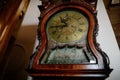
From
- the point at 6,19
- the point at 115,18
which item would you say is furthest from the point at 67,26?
the point at 115,18

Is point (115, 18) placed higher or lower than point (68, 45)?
higher

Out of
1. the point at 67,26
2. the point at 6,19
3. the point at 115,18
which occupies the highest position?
the point at 115,18

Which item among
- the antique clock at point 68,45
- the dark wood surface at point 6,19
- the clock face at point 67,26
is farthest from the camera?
the clock face at point 67,26

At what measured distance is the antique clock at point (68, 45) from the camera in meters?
0.89

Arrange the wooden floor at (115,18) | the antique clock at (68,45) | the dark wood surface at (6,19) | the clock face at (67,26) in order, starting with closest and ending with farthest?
the dark wood surface at (6,19)
the antique clock at (68,45)
the clock face at (67,26)
the wooden floor at (115,18)

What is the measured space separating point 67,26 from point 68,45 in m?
0.16

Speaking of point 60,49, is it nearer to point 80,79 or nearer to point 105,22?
point 80,79

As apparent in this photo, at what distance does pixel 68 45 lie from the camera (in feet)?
3.37

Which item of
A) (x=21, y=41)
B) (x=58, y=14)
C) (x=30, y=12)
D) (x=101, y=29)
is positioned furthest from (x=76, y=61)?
(x=30, y=12)

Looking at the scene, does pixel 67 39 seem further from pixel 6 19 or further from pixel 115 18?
pixel 115 18

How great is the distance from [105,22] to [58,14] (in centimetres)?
56

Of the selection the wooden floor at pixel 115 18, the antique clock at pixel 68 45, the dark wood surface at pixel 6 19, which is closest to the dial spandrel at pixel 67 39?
the antique clock at pixel 68 45

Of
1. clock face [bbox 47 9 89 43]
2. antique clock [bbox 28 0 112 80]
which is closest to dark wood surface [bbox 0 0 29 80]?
antique clock [bbox 28 0 112 80]

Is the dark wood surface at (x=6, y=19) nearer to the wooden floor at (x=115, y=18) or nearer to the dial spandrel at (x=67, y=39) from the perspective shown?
the dial spandrel at (x=67, y=39)
